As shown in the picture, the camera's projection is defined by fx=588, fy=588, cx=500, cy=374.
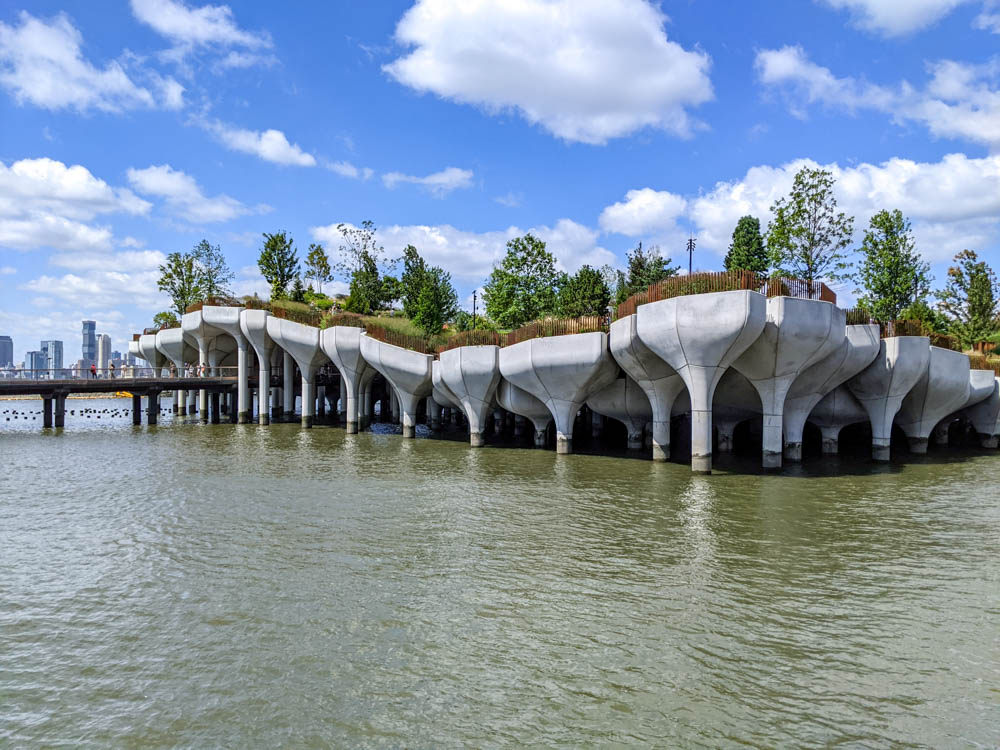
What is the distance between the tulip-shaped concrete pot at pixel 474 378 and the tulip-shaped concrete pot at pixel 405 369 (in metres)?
2.48

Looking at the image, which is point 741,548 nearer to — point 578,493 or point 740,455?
point 578,493

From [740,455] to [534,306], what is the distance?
3138 cm

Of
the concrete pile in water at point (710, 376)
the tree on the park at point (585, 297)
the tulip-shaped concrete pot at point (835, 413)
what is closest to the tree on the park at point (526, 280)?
the tree on the park at point (585, 297)

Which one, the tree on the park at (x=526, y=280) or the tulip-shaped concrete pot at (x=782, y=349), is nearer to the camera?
the tulip-shaped concrete pot at (x=782, y=349)

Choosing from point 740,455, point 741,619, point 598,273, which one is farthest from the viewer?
point 598,273

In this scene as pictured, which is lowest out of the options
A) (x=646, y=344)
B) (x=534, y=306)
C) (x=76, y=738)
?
(x=76, y=738)

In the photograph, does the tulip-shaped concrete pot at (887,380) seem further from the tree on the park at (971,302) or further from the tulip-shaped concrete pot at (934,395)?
the tree on the park at (971,302)

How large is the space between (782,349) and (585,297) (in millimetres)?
29425

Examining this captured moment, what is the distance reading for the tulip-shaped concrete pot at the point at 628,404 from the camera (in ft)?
103

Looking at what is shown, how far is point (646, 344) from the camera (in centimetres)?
2516

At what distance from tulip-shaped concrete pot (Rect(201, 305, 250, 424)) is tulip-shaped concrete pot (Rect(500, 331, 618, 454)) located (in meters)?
Result: 26.8

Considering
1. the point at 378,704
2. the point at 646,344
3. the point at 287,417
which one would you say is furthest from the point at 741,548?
the point at 287,417

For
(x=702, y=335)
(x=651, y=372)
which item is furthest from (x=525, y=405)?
(x=702, y=335)

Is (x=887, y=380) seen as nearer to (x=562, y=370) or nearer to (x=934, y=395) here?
(x=934, y=395)
